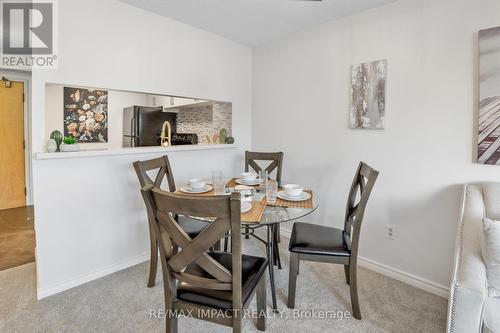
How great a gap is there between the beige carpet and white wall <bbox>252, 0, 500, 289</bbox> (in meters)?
0.37

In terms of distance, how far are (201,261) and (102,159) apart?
1.61m

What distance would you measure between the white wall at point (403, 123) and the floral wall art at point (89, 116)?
230cm

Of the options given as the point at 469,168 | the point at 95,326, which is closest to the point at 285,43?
the point at 469,168

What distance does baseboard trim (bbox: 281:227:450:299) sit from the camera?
7.19 feet

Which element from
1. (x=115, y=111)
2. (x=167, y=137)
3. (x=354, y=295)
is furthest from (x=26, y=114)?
(x=354, y=295)

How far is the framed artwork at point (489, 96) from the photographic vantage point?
6.14 feet

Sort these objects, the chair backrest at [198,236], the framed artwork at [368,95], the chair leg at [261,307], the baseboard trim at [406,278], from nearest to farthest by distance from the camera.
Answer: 1. the chair backrest at [198,236]
2. the chair leg at [261,307]
3. the baseboard trim at [406,278]
4. the framed artwork at [368,95]

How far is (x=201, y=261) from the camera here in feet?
4.23

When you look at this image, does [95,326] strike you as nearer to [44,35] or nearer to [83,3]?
[44,35]

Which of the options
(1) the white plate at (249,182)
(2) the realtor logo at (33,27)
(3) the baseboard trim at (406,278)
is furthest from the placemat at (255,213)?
(2) the realtor logo at (33,27)

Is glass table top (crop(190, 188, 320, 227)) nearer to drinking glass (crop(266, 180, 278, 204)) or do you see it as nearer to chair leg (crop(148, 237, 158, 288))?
drinking glass (crop(266, 180, 278, 204))

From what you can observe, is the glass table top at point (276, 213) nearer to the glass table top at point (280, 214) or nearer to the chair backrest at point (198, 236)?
the glass table top at point (280, 214)

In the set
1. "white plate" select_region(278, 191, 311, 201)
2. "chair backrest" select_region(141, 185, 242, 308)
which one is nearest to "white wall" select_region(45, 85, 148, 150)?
"white plate" select_region(278, 191, 311, 201)

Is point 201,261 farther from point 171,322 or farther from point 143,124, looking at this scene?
point 143,124
